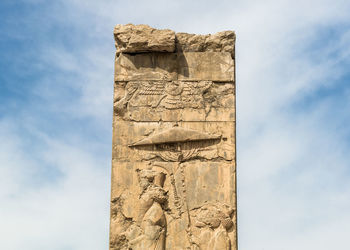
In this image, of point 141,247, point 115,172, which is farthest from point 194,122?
point 141,247

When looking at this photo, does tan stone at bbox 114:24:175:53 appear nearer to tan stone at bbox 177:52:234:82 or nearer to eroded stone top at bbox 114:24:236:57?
eroded stone top at bbox 114:24:236:57

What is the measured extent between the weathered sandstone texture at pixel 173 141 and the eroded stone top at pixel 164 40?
0.02 m

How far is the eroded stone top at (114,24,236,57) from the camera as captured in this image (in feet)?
33.6

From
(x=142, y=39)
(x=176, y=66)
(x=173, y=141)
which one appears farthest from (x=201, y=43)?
(x=173, y=141)

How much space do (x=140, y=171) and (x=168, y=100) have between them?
3.88ft

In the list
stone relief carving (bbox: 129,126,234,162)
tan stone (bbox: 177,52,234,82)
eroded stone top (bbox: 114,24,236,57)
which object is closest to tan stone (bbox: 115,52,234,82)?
tan stone (bbox: 177,52,234,82)

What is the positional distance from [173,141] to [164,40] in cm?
156

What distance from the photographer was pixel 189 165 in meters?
9.97

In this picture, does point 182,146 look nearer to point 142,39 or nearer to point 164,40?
point 164,40

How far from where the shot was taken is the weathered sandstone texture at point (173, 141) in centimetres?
968

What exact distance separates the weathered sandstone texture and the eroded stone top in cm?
2

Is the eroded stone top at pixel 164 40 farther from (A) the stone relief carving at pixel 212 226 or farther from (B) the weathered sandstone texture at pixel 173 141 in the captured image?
(A) the stone relief carving at pixel 212 226

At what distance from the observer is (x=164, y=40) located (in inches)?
403

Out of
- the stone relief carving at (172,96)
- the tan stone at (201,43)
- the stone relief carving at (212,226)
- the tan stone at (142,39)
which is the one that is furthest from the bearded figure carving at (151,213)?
the tan stone at (201,43)
